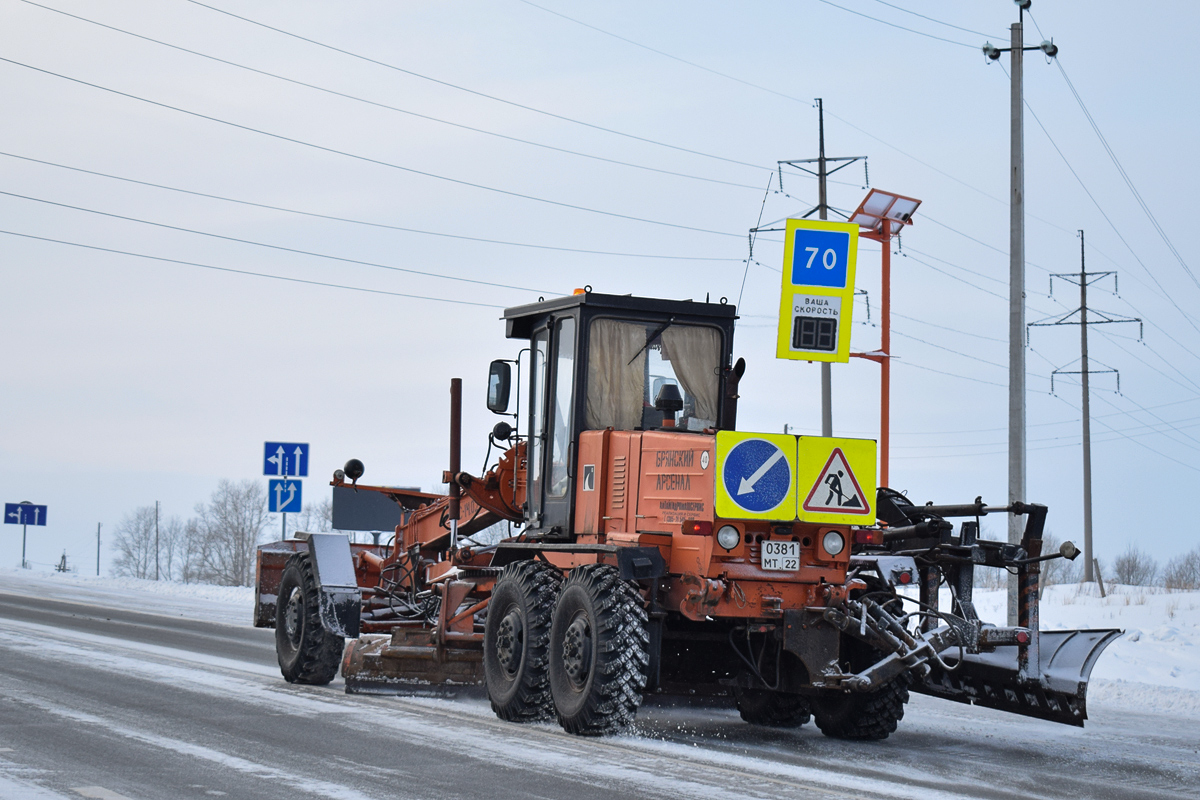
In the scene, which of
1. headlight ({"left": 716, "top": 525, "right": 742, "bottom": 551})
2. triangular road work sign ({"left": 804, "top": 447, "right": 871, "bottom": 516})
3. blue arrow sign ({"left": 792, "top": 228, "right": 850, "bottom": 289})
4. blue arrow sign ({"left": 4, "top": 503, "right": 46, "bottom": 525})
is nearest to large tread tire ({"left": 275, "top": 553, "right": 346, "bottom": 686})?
headlight ({"left": 716, "top": 525, "right": 742, "bottom": 551})

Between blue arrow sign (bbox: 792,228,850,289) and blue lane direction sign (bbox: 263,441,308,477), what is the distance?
985cm

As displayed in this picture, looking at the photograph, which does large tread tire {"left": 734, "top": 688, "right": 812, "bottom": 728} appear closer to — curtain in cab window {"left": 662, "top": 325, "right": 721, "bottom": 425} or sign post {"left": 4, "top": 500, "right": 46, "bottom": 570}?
curtain in cab window {"left": 662, "top": 325, "right": 721, "bottom": 425}

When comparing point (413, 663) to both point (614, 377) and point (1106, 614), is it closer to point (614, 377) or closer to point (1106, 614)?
point (614, 377)

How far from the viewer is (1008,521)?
18469 mm

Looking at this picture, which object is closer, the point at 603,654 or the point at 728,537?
the point at 603,654

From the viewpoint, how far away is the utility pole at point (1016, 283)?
19516 mm

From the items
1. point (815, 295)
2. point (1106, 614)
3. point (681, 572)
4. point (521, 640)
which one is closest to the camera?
point (681, 572)

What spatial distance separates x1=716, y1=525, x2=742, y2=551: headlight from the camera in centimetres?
946

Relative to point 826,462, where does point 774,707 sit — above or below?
below

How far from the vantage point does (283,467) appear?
936 inches

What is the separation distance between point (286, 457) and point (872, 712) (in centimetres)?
1552

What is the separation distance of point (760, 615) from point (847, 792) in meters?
2.11

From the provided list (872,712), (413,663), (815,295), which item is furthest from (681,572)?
(815,295)

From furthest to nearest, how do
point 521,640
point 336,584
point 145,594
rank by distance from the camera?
point 145,594 → point 336,584 → point 521,640
